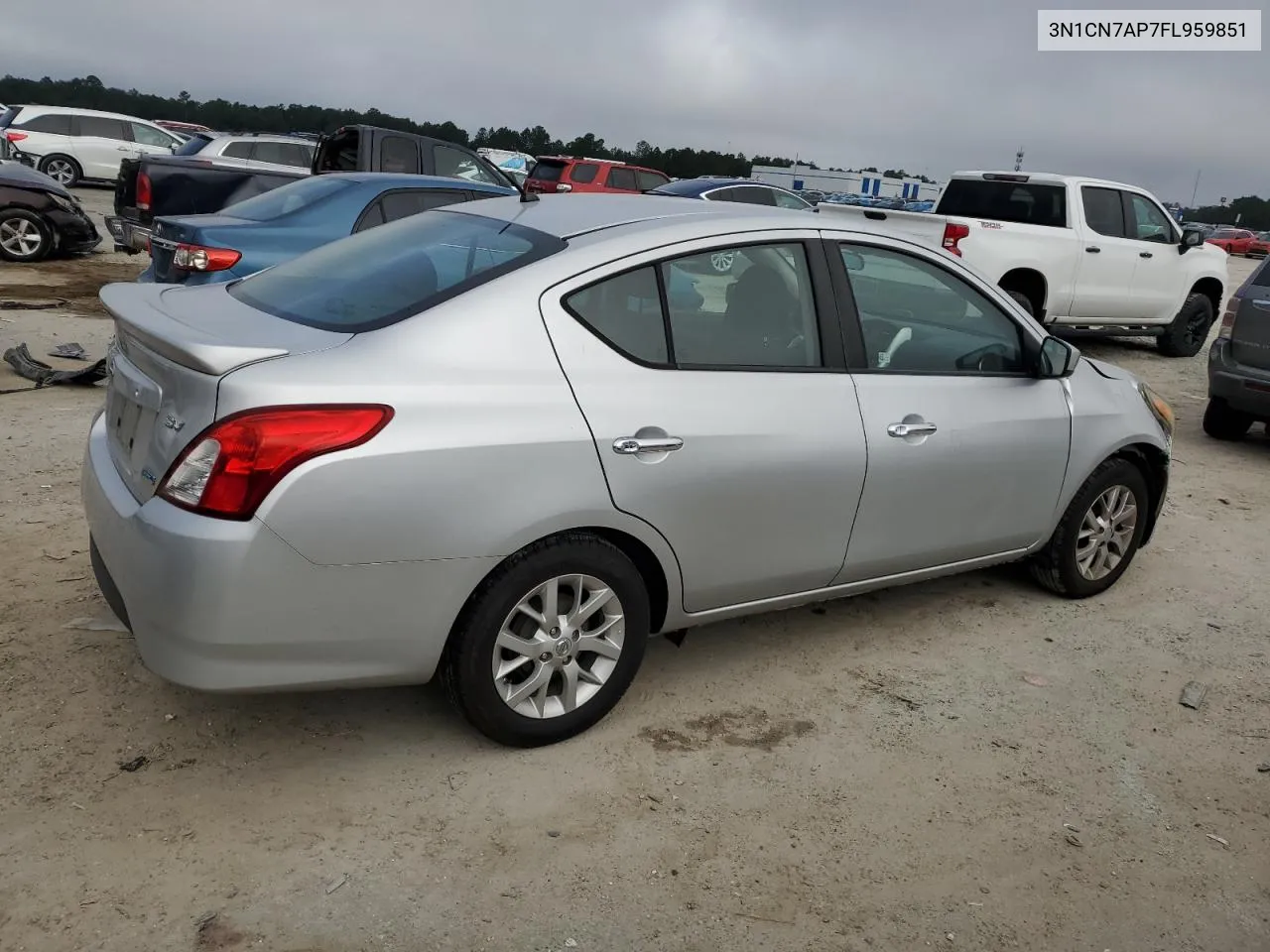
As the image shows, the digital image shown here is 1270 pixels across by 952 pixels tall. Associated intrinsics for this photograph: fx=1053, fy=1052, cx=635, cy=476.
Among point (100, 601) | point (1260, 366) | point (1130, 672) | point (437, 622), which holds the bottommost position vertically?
point (100, 601)

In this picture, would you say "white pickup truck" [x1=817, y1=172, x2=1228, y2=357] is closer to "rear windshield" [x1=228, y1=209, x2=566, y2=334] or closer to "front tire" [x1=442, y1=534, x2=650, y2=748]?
"rear windshield" [x1=228, y1=209, x2=566, y2=334]

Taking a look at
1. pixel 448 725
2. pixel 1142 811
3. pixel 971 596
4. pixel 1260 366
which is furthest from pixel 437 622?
pixel 1260 366

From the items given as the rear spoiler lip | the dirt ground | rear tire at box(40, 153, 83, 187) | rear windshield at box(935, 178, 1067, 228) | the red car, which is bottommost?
rear tire at box(40, 153, 83, 187)

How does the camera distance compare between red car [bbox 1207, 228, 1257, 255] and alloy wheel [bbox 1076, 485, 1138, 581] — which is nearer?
alloy wheel [bbox 1076, 485, 1138, 581]

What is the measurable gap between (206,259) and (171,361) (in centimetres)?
445

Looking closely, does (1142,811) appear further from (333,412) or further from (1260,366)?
(1260,366)

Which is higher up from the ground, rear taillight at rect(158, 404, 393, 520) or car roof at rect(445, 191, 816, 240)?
car roof at rect(445, 191, 816, 240)

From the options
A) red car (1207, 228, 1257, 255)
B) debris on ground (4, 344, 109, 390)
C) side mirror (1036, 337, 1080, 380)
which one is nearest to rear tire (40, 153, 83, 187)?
debris on ground (4, 344, 109, 390)

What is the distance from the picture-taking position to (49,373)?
23.5 ft

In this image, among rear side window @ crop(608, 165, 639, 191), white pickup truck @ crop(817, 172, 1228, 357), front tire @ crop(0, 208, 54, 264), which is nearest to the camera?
white pickup truck @ crop(817, 172, 1228, 357)

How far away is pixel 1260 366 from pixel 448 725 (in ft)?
23.2

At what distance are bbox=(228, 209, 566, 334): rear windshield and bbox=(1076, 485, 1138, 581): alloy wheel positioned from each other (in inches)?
110

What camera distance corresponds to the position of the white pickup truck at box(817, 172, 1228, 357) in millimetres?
10320

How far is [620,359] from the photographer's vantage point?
124 inches
